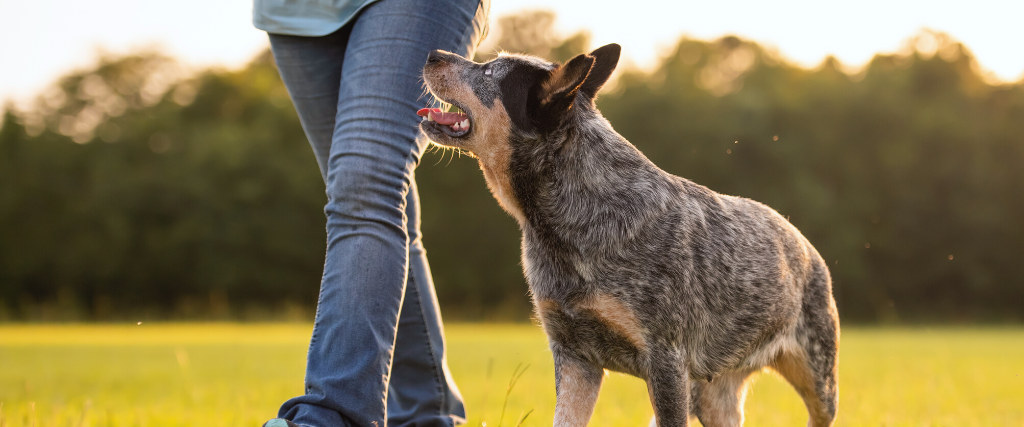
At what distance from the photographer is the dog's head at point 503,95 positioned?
261cm

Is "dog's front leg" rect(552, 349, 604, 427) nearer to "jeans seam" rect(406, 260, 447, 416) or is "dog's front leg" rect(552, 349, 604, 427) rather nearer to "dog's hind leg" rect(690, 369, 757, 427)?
"jeans seam" rect(406, 260, 447, 416)

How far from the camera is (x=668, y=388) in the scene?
8.39ft

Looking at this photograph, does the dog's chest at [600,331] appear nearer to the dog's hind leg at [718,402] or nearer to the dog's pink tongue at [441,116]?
the dog's pink tongue at [441,116]

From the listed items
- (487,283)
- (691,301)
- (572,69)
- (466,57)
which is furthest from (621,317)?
(487,283)

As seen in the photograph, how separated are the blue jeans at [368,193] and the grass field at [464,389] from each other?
1.96ft

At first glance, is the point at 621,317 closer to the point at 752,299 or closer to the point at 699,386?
the point at 752,299

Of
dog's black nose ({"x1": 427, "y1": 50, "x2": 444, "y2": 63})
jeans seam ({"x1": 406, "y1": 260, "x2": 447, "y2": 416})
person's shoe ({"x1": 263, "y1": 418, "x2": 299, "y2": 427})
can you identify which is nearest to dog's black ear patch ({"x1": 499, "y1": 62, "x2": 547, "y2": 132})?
dog's black nose ({"x1": 427, "y1": 50, "x2": 444, "y2": 63})

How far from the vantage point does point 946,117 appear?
2492cm

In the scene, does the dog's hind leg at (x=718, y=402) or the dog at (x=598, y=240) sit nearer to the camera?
the dog at (x=598, y=240)

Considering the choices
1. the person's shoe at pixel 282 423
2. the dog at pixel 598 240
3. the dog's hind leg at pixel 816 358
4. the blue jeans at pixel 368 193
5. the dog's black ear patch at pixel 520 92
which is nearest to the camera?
the person's shoe at pixel 282 423

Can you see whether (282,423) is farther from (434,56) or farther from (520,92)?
(520,92)

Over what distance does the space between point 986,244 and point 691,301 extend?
25.6 meters

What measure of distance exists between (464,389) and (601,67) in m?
3.41

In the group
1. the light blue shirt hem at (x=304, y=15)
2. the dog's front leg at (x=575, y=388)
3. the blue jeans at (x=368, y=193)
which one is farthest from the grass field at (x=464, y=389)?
the light blue shirt hem at (x=304, y=15)
